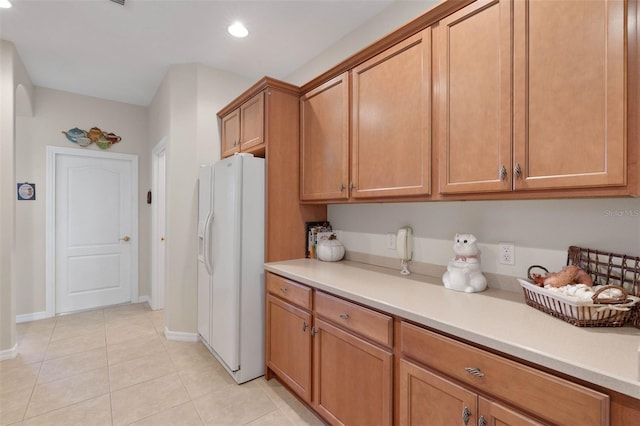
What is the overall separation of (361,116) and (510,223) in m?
1.08

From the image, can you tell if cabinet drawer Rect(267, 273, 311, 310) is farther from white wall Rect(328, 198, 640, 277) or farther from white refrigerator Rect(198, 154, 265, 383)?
white wall Rect(328, 198, 640, 277)

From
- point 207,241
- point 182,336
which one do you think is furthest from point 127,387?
point 207,241

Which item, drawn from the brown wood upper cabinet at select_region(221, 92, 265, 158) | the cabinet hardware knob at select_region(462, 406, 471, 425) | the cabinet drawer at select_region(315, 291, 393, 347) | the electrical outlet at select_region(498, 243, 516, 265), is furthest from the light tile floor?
the brown wood upper cabinet at select_region(221, 92, 265, 158)

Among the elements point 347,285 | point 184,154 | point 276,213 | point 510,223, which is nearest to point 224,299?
point 276,213

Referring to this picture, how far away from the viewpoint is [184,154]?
10.0 feet

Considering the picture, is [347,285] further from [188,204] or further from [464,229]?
[188,204]

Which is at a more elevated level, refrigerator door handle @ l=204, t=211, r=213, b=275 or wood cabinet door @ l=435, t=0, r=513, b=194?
wood cabinet door @ l=435, t=0, r=513, b=194

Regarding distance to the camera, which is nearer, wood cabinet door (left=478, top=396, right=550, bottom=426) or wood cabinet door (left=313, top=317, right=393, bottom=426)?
wood cabinet door (left=478, top=396, right=550, bottom=426)

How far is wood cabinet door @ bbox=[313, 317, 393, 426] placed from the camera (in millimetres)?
1376

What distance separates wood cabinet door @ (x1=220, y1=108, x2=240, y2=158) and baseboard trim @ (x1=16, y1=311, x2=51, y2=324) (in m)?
3.04

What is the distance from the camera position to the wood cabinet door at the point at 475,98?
1.27m

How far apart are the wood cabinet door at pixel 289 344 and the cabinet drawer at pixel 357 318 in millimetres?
187

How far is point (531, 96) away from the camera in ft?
3.93

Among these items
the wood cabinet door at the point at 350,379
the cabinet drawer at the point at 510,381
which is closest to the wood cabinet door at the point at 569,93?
the cabinet drawer at the point at 510,381
